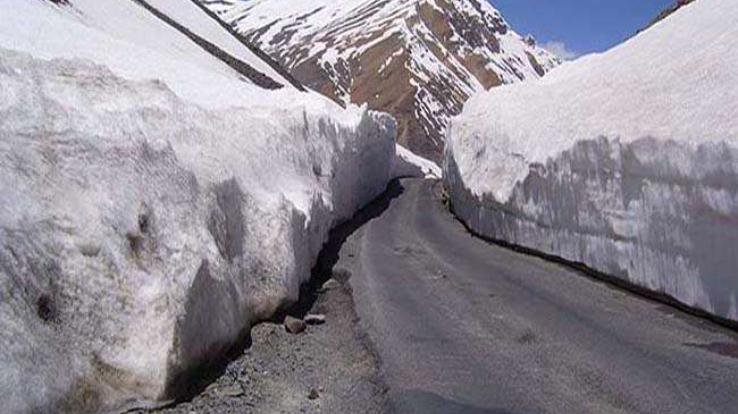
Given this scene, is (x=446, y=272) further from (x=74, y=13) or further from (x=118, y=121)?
(x=74, y=13)

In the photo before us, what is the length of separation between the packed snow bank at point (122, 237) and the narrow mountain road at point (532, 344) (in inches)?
78.5

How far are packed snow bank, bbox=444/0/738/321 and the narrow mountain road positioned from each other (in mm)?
638

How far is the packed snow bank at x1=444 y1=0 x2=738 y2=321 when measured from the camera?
9820mm

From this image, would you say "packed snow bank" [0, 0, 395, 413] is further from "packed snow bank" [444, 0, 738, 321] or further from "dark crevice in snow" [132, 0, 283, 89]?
"dark crevice in snow" [132, 0, 283, 89]

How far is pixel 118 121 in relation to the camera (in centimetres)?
846

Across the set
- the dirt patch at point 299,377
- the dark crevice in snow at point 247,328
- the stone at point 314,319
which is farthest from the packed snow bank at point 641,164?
the stone at point 314,319

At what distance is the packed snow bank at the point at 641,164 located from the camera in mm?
9820

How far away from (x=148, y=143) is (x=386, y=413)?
13.6ft

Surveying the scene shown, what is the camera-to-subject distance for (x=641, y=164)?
11.7m

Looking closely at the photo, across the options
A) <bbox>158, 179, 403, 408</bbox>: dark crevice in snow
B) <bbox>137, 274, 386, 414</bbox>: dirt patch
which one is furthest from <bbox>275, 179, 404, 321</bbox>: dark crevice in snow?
<bbox>137, 274, 386, 414</bbox>: dirt patch

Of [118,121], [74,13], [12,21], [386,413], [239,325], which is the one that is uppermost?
[74,13]

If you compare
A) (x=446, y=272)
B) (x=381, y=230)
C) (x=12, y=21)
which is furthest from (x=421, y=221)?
(x=12, y=21)

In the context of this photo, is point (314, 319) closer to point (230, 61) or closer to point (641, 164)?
point (641, 164)

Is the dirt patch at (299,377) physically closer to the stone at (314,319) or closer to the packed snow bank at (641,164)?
the stone at (314,319)
